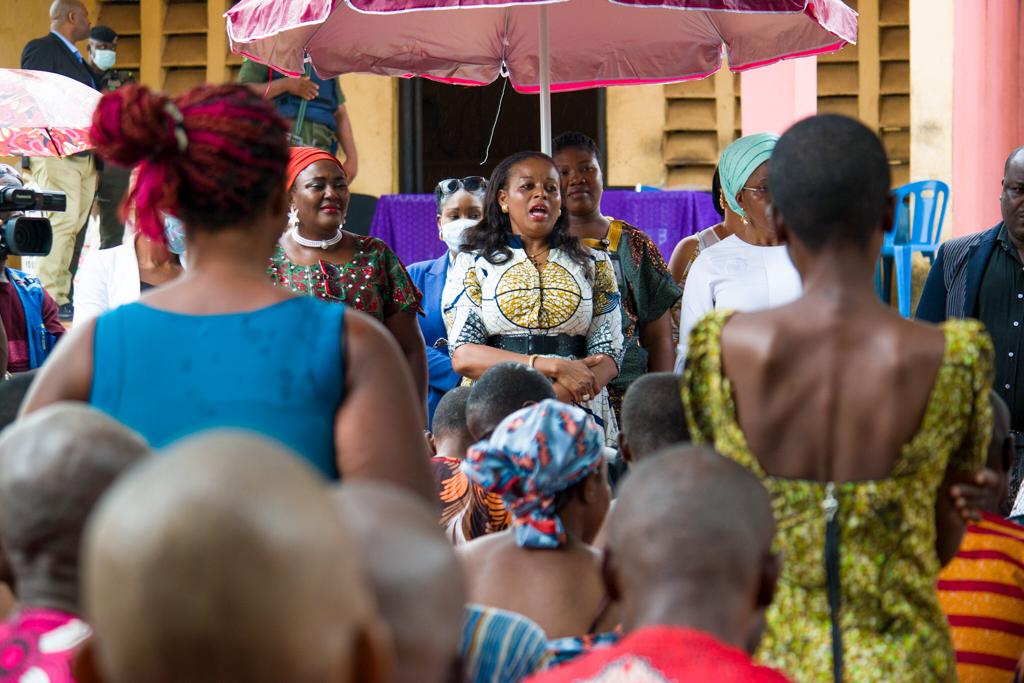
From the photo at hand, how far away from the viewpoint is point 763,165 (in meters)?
4.37

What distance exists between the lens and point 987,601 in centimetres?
287

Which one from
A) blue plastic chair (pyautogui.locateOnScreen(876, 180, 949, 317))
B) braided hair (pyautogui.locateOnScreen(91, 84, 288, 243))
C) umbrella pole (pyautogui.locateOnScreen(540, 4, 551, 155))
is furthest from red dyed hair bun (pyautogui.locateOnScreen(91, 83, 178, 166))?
blue plastic chair (pyautogui.locateOnScreen(876, 180, 949, 317))

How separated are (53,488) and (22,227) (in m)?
4.00

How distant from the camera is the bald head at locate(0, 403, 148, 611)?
1.59 meters

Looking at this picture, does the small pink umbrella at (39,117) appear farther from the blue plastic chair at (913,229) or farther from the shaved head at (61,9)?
the blue plastic chair at (913,229)

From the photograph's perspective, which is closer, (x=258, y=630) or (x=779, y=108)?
(x=258, y=630)

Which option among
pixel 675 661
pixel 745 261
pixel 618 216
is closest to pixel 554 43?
pixel 618 216

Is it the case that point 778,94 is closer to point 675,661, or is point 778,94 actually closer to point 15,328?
point 15,328

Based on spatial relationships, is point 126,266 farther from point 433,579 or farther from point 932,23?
point 932,23

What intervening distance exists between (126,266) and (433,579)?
347 cm

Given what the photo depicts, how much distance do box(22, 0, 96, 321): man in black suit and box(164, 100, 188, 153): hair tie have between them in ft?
23.9

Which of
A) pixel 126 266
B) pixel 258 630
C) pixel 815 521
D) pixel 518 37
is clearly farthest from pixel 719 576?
pixel 518 37

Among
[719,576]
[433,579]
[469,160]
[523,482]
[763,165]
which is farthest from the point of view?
[469,160]

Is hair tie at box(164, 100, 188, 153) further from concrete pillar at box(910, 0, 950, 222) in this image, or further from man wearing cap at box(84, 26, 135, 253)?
concrete pillar at box(910, 0, 950, 222)
